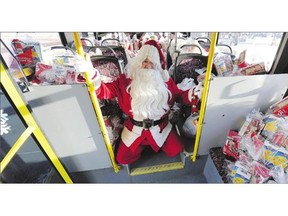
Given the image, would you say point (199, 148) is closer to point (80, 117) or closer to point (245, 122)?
point (245, 122)

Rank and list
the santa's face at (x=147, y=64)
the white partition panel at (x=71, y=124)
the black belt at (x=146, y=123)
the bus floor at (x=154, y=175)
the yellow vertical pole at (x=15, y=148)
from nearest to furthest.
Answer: the yellow vertical pole at (x=15, y=148) → the white partition panel at (x=71, y=124) → the santa's face at (x=147, y=64) → the black belt at (x=146, y=123) → the bus floor at (x=154, y=175)

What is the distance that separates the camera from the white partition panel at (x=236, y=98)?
54.5 inches

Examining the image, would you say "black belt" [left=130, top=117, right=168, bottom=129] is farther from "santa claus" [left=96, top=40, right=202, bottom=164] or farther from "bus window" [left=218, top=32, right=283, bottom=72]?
"bus window" [left=218, top=32, right=283, bottom=72]

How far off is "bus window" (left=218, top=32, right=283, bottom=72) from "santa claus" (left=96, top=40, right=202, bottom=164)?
0.63 metres

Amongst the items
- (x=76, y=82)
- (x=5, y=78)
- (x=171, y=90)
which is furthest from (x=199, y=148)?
(x=5, y=78)

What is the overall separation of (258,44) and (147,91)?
1.29m

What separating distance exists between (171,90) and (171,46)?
1.17 meters

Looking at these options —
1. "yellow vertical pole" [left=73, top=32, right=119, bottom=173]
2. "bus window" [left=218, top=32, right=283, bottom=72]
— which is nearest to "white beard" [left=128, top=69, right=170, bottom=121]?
"yellow vertical pole" [left=73, top=32, right=119, bottom=173]

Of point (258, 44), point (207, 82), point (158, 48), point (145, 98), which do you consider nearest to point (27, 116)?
point (145, 98)

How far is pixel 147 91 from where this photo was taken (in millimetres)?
1483

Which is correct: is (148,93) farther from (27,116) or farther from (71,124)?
(27,116)

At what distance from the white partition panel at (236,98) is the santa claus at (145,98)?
182 mm

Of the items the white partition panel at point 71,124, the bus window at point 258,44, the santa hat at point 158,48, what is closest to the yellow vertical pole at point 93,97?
the white partition panel at point 71,124

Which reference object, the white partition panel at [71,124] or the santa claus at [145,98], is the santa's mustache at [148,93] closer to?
the santa claus at [145,98]
